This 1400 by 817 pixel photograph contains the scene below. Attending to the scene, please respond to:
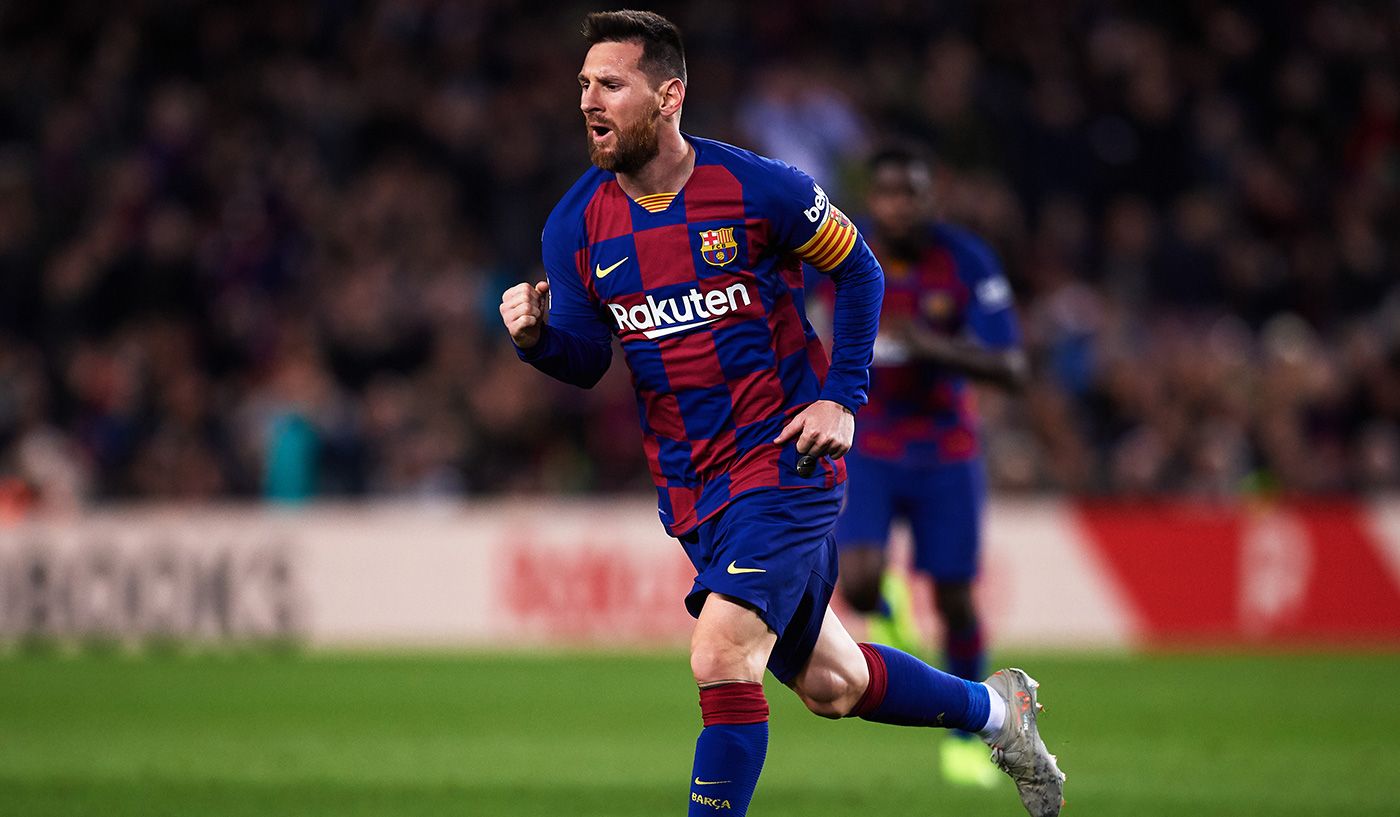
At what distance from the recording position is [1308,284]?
18047 mm

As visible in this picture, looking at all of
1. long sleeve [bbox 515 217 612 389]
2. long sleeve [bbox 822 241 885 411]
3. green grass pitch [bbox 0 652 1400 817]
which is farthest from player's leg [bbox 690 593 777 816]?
green grass pitch [bbox 0 652 1400 817]

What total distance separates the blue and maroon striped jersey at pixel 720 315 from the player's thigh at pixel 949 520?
3.15 meters

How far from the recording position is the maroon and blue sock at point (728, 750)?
515 cm

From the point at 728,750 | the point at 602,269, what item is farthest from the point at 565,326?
the point at 728,750

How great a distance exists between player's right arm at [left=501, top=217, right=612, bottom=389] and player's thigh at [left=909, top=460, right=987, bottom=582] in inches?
128

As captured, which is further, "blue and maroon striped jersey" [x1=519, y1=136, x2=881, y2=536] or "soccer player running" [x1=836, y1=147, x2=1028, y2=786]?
"soccer player running" [x1=836, y1=147, x2=1028, y2=786]

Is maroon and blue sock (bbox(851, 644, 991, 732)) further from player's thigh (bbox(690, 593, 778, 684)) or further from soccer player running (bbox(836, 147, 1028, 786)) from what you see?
soccer player running (bbox(836, 147, 1028, 786))

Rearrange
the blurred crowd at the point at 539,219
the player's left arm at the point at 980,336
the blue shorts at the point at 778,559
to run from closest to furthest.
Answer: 1. the blue shorts at the point at 778,559
2. the player's left arm at the point at 980,336
3. the blurred crowd at the point at 539,219

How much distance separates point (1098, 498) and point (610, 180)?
10.8m

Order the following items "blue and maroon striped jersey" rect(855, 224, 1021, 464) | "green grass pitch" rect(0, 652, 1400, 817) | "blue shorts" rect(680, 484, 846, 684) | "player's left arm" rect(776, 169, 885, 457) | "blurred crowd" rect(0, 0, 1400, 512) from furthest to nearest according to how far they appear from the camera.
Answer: "blurred crowd" rect(0, 0, 1400, 512)
"blue and maroon striped jersey" rect(855, 224, 1021, 464)
"green grass pitch" rect(0, 652, 1400, 817)
"player's left arm" rect(776, 169, 885, 457)
"blue shorts" rect(680, 484, 846, 684)

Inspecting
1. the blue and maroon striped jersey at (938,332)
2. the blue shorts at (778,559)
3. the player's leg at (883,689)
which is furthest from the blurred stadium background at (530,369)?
the blue shorts at (778,559)

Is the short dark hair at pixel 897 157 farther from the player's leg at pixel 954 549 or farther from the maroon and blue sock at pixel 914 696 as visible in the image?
the maroon and blue sock at pixel 914 696

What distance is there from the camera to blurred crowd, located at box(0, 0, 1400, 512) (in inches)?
650

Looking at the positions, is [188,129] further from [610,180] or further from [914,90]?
[610,180]
